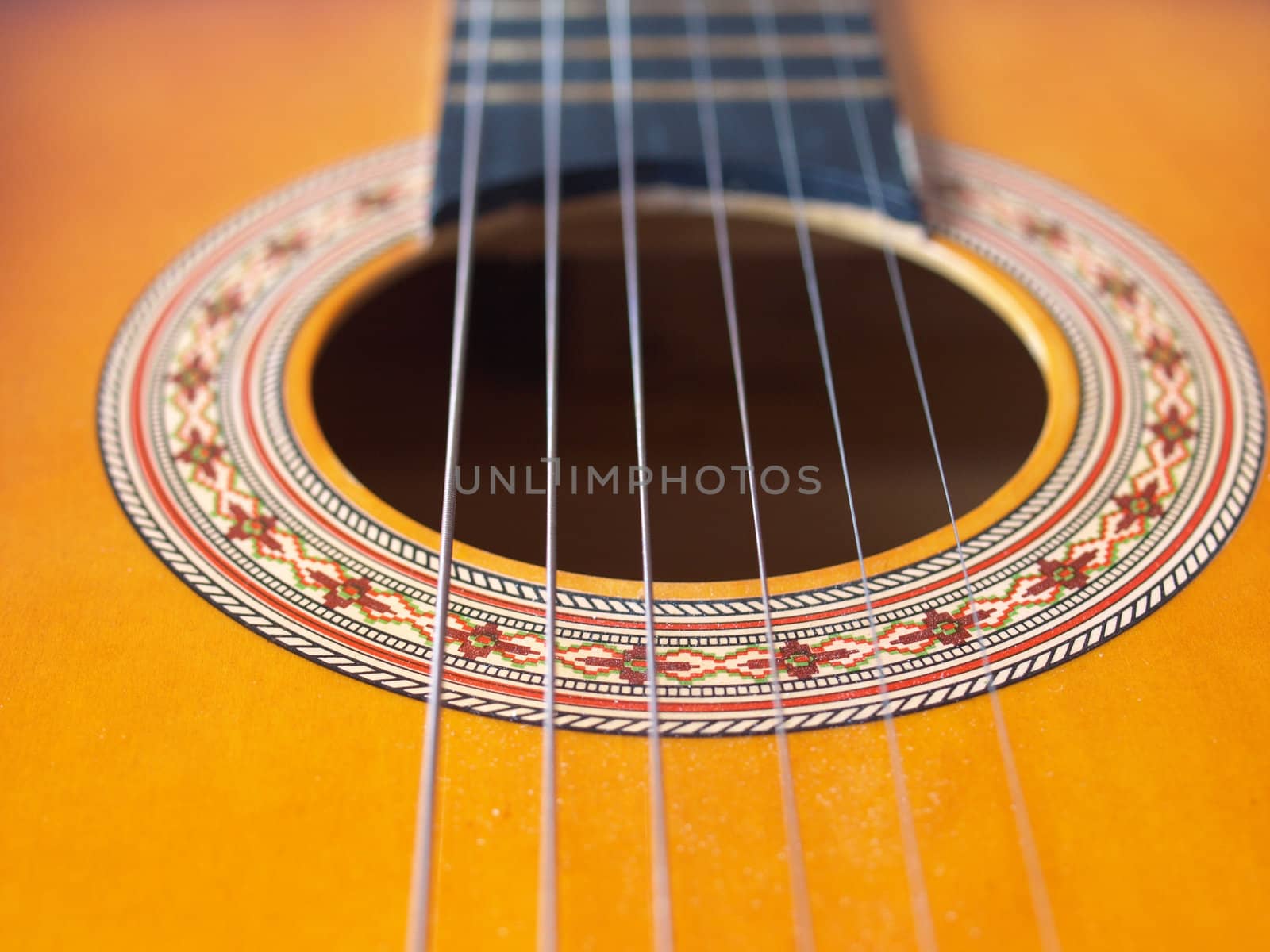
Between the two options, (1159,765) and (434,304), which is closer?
(1159,765)

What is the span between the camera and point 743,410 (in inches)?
53.3

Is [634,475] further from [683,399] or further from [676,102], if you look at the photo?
[676,102]

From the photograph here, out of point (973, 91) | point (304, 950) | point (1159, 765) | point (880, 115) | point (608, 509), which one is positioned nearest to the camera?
point (304, 950)

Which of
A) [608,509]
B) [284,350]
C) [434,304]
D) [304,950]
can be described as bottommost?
[304,950]

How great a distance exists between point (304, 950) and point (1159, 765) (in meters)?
0.69

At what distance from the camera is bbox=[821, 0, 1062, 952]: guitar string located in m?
0.96

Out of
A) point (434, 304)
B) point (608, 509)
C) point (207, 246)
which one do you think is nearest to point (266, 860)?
point (608, 509)

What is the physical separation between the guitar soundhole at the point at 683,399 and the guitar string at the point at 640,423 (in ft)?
0.06

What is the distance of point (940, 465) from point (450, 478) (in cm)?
51

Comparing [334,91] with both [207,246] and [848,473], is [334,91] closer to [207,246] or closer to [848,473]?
[207,246]

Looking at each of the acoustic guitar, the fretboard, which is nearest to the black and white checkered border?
the acoustic guitar

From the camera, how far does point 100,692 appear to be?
1088mm

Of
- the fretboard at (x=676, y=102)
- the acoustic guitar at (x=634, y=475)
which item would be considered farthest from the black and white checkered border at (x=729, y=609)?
the fretboard at (x=676, y=102)

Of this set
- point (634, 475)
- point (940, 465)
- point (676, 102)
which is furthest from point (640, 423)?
point (676, 102)
